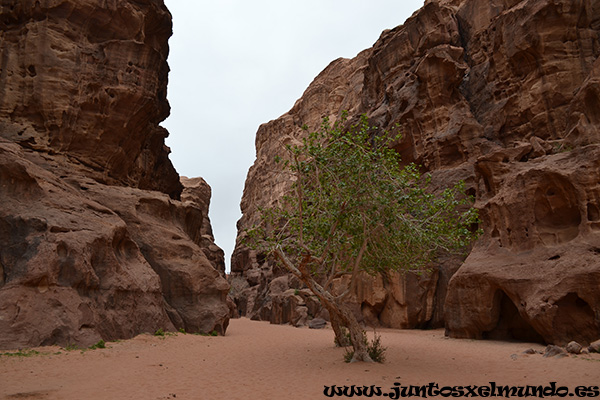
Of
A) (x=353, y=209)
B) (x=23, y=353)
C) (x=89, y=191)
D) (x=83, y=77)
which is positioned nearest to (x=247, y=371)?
(x=353, y=209)

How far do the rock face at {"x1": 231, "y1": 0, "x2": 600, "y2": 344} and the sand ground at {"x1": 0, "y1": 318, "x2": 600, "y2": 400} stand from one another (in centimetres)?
394

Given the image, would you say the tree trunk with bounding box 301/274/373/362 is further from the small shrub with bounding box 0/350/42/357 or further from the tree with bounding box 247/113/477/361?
the small shrub with bounding box 0/350/42/357

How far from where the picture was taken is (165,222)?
90.6 feet

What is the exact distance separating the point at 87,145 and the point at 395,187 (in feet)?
78.4

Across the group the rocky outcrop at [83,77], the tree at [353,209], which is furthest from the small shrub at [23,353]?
the rocky outcrop at [83,77]

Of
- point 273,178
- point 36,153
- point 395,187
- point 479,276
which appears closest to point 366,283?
point 479,276

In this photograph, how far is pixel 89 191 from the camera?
78.7 feet

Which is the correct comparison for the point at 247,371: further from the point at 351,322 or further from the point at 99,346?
the point at 99,346

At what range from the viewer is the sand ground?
32.6ft

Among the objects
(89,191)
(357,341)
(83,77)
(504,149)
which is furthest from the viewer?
(83,77)

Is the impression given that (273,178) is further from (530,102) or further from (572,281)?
(572,281)

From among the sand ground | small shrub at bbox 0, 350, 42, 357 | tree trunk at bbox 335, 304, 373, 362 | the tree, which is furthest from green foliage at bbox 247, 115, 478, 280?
small shrub at bbox 0, 350, 42, 357

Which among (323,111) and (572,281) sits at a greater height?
(323,111)

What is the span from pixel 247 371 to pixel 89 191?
16901 mm
